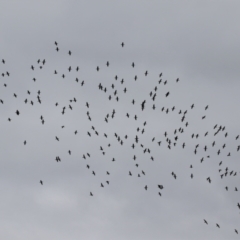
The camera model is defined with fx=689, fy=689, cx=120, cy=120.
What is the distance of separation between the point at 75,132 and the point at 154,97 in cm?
1588

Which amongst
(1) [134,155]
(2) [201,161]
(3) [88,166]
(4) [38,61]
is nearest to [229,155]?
(2) [201,161]

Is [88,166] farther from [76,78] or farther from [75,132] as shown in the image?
[76,78]

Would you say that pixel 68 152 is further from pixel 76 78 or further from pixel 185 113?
pixel 185 113

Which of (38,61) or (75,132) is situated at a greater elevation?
(38,61)

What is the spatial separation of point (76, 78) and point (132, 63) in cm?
1122

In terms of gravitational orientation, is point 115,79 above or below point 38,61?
below

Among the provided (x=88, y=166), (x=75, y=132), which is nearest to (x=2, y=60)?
(x=75, y=132)

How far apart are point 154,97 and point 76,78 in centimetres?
1459

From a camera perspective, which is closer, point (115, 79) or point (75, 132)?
point (115, 79)

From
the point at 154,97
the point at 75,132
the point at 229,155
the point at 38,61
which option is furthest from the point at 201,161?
the point at 38,61

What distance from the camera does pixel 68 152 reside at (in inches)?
5020

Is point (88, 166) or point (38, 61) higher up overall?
point (38, 61)

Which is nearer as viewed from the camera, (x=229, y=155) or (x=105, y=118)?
(x=105, y=118)

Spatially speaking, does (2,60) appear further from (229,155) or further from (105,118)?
(229,155)
